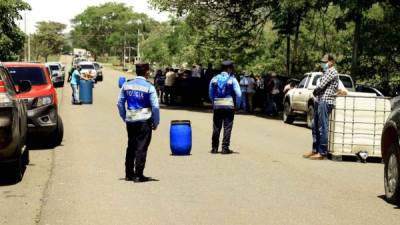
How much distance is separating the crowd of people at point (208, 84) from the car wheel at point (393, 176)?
1809cm

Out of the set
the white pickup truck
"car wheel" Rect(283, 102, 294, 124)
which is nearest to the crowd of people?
"car wheel" Rect(283, 102, 294, 124)

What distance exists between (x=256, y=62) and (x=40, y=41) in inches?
4715

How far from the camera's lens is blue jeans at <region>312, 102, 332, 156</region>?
44.9 feet

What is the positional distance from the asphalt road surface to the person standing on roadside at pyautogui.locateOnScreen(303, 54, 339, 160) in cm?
50

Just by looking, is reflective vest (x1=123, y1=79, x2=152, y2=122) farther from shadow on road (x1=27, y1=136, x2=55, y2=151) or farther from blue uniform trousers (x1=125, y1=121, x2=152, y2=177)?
shadow on road (x1=27, y1=136, x2=55, y2=151)

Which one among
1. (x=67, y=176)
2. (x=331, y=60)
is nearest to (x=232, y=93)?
(x=331, y=60)

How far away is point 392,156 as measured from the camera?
919 cm

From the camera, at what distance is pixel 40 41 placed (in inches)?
6526

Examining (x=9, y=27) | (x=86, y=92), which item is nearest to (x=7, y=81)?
(x=86, y=92)

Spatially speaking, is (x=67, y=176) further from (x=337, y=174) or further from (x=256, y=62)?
(x=256, y=62)

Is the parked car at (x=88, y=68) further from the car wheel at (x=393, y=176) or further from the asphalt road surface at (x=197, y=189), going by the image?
the car wheel at (x=393, y=176)

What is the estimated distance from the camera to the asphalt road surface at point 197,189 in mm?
8023

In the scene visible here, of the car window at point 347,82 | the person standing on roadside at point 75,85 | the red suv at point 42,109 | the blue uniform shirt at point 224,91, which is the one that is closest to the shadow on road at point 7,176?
the red suv at point 42,109

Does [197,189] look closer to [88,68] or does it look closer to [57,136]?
[57,136]
